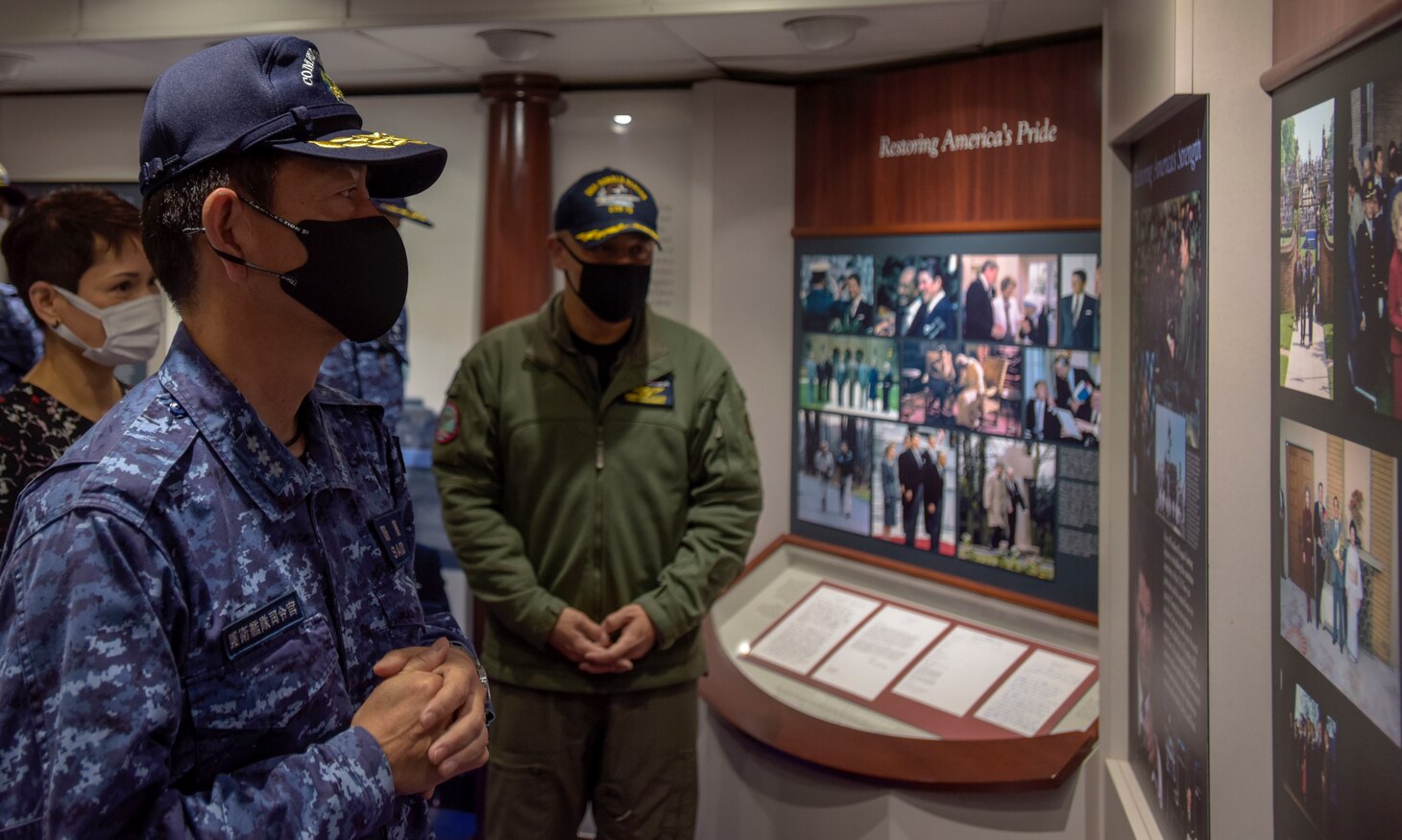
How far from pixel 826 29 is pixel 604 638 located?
184cm

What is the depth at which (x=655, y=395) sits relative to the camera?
276 cm

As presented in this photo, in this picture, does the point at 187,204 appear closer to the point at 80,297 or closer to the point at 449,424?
the point at 80,297

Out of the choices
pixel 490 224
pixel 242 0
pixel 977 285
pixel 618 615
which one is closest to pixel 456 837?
pixel 618 615

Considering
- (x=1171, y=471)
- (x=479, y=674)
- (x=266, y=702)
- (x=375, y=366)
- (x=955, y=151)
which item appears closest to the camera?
(x=266, y=702)

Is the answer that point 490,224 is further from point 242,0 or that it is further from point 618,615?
point 618,615

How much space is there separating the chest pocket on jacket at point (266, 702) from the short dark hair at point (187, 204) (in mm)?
444

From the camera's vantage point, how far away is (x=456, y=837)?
3.96 meters

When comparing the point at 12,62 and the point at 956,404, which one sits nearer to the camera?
the point at 956,404

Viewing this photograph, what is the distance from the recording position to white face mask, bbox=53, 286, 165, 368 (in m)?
2.18

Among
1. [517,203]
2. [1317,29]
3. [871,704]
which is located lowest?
[871,704]

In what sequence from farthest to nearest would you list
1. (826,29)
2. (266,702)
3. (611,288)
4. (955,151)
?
(955,151) → (826,29) → (611,288) → (266,702)

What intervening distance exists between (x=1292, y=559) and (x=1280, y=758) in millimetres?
310

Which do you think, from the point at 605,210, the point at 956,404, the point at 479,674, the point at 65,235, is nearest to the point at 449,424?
the point at 605,210

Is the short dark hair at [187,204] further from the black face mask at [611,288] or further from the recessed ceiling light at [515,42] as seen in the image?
the recessed ceiling light at [515,42]
